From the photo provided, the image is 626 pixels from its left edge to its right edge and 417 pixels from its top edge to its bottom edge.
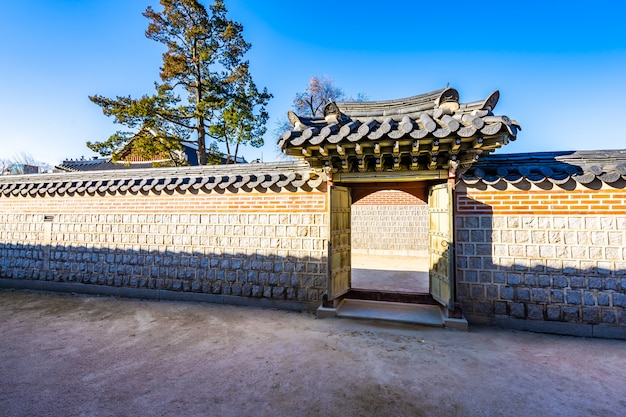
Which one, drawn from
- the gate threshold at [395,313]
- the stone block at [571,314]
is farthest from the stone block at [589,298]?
the gate threshold at [395,313]

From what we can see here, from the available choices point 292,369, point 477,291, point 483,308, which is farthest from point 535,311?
point 292,369

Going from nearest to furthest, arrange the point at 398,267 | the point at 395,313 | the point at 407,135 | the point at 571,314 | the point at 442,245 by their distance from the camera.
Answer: the point at 407,135, the point at 571,314, the point at 442,245, the point at 395,313, the point at 398,267

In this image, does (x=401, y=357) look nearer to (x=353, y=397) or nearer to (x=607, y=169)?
(x=353, y=397)

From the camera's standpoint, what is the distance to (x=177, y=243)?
224 inches

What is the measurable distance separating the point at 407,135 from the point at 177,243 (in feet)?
15.2

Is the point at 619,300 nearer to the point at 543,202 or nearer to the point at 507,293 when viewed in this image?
the point at 507,293

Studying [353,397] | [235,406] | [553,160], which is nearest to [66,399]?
[235,406]

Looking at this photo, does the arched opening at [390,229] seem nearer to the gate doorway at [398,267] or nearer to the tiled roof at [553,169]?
the gate doorway at [398,267]

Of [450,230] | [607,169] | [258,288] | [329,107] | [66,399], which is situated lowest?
[66,399]

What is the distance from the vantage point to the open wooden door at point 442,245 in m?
4.21

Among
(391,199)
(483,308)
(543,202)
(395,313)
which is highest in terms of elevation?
(391,199)

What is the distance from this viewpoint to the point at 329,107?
4.12m

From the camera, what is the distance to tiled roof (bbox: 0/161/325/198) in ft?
16.6

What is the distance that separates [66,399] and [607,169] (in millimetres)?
6492
